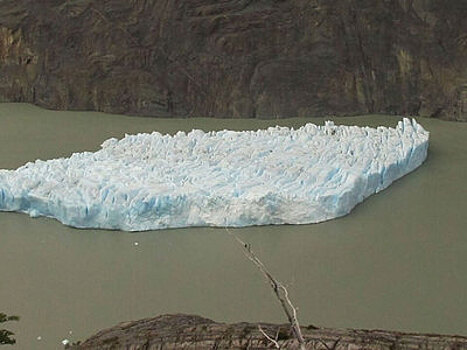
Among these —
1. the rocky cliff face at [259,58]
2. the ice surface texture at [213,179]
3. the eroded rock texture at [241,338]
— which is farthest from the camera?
the rocky cliff face at [259,58]

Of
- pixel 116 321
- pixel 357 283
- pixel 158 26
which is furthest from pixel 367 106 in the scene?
pixel 116 321

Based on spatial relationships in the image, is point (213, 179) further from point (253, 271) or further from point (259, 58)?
point (259, 58)

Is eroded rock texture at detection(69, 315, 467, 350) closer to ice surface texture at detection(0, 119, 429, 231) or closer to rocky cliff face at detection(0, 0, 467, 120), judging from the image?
ice surface texture at detection(0, 119, 429, 231)

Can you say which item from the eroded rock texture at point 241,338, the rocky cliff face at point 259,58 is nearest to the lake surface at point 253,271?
the eroded rock texture at point 241,338

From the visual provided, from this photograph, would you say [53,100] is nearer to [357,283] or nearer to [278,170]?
[278,170]

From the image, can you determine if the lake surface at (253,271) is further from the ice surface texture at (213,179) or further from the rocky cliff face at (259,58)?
the rocky cliff face at (259,58)

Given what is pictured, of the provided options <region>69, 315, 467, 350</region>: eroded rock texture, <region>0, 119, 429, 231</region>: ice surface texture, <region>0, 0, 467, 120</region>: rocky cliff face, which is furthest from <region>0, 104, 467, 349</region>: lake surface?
<region>0, 0, 467, 120</region>: rocky cliff face
